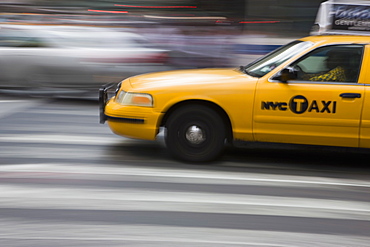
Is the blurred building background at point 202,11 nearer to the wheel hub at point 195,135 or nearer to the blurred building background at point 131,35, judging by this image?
the blurred building background at point 131,35

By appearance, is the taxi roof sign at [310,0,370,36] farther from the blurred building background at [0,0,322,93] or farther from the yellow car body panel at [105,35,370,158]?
the blurred building background at [0,0,322,93]

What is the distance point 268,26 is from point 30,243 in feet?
35.2

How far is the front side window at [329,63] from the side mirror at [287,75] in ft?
0.20

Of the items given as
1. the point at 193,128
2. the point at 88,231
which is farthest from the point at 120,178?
the point at 88,231

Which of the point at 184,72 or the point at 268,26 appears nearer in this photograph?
the point at 184,72

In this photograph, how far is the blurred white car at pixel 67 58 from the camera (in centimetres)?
1073

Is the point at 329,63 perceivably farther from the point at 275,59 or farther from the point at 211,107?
the point at 211,107

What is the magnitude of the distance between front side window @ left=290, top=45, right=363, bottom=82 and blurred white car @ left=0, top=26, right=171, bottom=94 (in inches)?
191

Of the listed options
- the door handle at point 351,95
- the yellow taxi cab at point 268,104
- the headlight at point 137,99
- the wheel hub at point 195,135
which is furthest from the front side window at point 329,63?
the headlight at point 137,99

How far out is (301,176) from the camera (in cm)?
645

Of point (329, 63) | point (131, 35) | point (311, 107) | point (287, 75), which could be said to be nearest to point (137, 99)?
point (287, 75)

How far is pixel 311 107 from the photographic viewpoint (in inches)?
249

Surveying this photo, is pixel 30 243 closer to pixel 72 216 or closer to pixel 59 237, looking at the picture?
pixel 59 237

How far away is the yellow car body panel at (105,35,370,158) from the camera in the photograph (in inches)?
249
